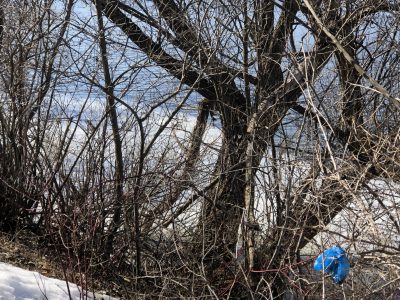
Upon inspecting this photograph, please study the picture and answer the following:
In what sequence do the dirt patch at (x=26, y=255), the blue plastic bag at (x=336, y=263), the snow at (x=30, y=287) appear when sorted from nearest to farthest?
the blue plastic bag at (x=336, y=263), the snow at (x=30, y=287), the dirt patch at (x=26, y=255)

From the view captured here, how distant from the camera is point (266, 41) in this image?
729 cm

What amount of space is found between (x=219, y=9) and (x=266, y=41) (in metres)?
0.62

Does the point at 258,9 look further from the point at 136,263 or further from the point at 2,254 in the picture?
the point at 2,254

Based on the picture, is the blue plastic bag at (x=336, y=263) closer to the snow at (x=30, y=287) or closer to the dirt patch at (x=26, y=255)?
the snow at (x=30, y=287)

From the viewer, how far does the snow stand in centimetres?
546

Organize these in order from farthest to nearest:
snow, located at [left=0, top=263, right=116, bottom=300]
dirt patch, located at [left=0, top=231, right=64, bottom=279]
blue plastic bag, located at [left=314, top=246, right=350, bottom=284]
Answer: dirt patch, located at [left=0, top=231, right=64, bottom=279] < snow, located at [left=0, top=263, right=116, bottom=300] < blue plastic bag, located at [left=314, top=246, right=350, bottom=284]

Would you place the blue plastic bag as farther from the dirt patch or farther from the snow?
the dirt patch

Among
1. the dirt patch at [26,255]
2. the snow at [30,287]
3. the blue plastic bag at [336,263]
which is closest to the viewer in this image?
the blue plastic bag at [336,263]

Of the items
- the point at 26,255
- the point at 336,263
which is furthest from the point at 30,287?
the point at 336,263

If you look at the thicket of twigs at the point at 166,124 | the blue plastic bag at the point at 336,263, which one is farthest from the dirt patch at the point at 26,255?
the blue plastic bag at the point at 336,263

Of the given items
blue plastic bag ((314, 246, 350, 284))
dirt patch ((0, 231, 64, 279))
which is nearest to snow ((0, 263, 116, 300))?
dirt patch ((0, 231, 64, 279))

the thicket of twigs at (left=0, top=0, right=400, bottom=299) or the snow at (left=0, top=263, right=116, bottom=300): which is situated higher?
the thicket of twigs at (left=0, top=0, right=400, bottom=299)

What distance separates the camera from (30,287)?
18.7ft

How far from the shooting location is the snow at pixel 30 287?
17.9ft
